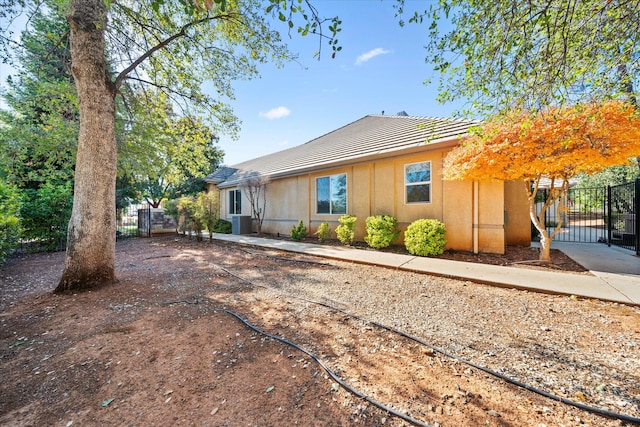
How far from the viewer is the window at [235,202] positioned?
15609mm

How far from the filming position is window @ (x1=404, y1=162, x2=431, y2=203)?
7.73 metres

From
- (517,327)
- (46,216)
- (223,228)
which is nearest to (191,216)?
(223,228)

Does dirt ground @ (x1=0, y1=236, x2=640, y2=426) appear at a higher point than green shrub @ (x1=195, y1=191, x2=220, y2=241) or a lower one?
lower

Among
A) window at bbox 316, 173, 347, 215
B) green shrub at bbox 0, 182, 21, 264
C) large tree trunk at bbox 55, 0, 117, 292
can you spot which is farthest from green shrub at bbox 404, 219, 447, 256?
green shrub at bbox 0, 182, 21, 264

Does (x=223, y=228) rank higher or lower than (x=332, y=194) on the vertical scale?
lower

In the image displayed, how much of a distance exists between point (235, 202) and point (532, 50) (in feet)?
50.0

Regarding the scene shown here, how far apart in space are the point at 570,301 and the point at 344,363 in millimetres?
3953

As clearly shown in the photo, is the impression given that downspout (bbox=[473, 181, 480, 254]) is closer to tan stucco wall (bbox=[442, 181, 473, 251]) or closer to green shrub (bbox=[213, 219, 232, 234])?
tan stucco wall (bbox=[442, 181, 473, 251])

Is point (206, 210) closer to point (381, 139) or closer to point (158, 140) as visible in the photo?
point (158, 140)

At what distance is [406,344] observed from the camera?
8.87ft

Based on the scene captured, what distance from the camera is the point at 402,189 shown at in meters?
8.25

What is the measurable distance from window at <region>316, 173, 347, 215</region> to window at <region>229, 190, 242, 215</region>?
6869 mm

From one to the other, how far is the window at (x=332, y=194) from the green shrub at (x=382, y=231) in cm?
208

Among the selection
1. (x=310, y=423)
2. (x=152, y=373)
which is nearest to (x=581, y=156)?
(x=310, y=423)
